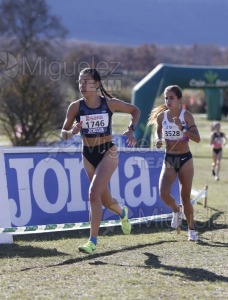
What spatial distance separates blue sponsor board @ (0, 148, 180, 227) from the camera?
29.4ft

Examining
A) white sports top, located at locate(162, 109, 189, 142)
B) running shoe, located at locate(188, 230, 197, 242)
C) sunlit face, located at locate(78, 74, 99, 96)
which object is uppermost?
sunlit face, located at locate(78, 74, 99, 96)

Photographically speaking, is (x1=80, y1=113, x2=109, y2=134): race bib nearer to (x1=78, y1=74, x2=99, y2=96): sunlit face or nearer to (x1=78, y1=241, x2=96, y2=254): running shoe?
(x1=78, y1=74, x2=99, y2=96): sunlit face

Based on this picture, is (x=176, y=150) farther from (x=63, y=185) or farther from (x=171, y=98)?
(x=63, y=185)

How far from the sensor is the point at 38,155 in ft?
30.3

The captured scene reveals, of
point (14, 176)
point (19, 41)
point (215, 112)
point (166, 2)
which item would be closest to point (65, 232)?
point (14, 176)

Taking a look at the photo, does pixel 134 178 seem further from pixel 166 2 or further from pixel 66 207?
pixel 166 2

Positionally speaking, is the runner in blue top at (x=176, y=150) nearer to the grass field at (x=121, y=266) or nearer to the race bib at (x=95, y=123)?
the grass field at (x=121, y=266)

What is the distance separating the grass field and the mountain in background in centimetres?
15933

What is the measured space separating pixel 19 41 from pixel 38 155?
40335 mm

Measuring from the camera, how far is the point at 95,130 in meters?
7.51

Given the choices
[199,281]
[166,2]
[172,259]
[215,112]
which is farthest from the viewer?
[166,2]

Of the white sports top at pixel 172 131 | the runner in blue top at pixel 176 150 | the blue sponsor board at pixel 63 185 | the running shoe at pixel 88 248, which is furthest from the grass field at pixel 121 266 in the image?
the white sports top at pixel 172 131

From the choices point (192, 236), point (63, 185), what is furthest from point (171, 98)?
point (63, 185)

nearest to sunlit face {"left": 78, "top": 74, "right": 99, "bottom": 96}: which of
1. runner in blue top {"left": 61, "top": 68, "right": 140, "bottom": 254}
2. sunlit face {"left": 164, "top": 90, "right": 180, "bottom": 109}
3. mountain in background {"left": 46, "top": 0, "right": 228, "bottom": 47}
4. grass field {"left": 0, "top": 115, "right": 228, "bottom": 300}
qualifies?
runner in blue top {"left": 61, "top": 68, "right": 140, "bottom": 254}
